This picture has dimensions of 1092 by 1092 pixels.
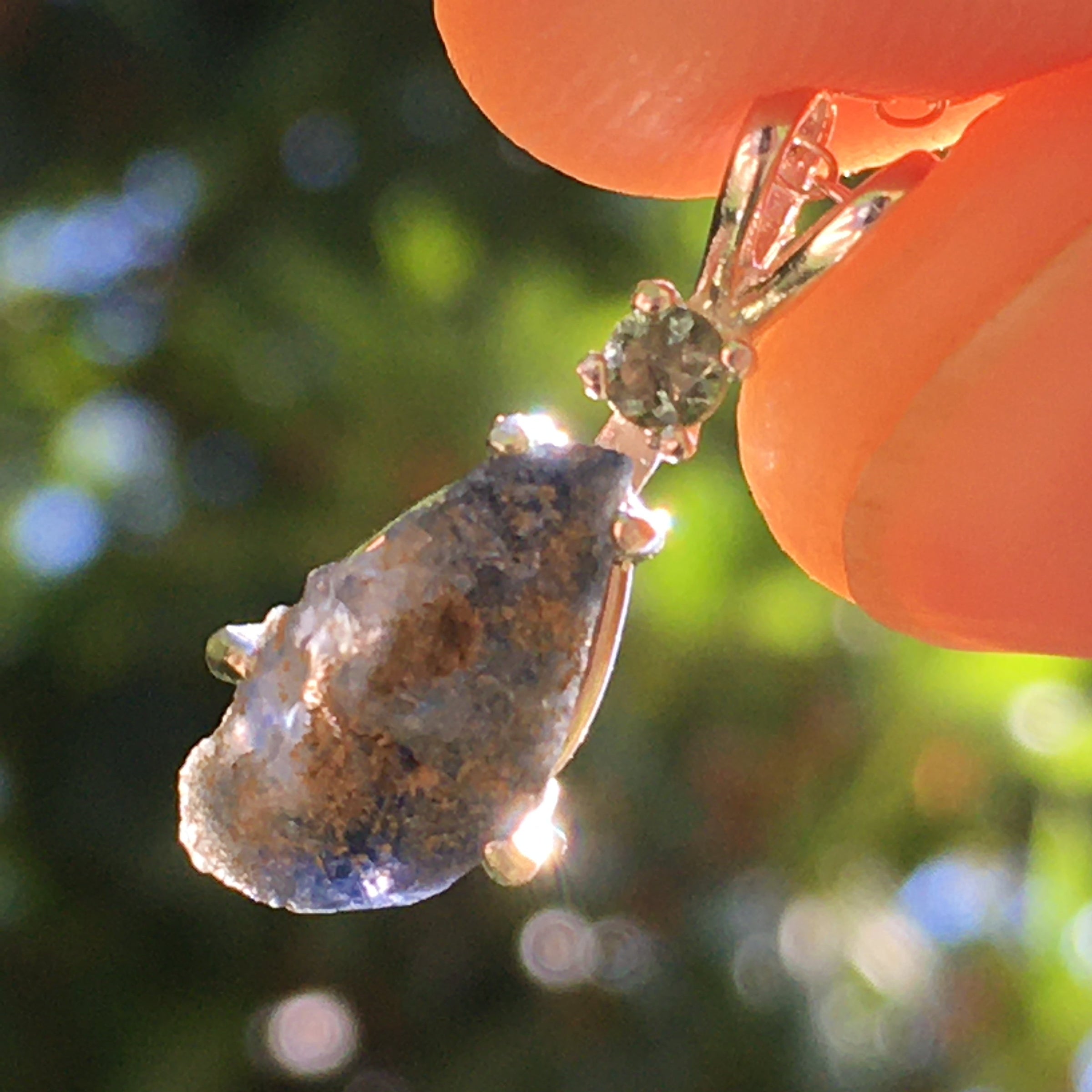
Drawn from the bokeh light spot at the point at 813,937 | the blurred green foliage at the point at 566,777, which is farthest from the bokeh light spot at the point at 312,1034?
the bokeh light spot at the point at 813,937

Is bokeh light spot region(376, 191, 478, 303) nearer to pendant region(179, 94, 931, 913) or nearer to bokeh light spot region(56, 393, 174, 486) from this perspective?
bokeh light spot region(56, 393, 174, 486)

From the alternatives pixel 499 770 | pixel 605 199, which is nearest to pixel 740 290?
pixel 499 770

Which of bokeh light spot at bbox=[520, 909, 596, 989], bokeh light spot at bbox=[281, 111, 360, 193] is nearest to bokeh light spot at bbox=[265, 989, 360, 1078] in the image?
bokeh light spot at bbox=[520, 909, 596, 989]

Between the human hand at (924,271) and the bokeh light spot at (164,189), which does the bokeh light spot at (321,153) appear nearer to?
the bokeh light spot at (164,189)

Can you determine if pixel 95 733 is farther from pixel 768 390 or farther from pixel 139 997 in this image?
pixel 768 390

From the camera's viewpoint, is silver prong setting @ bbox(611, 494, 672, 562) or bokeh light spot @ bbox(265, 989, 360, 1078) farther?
bokeh light spot @ bbox(265, 989, 360, 1078)

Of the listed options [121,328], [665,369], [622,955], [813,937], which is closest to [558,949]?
[622,955]
